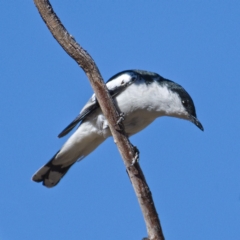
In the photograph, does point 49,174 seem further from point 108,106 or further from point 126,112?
point 108,106

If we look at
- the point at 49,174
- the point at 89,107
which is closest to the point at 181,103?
the point at 89,107

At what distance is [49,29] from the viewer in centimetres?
625

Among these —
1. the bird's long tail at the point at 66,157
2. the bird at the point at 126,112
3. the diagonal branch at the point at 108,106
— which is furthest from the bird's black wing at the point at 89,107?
the diagonal branch at the point at 108,106

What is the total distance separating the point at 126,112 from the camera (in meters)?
8.32

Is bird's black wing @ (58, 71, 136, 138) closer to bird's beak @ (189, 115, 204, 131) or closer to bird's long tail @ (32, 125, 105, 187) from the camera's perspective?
bird's long tail @ (32, 125, 105, 187)

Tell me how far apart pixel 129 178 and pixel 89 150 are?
8.30 feet

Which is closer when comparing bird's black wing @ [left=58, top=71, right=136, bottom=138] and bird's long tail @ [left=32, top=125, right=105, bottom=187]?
bird's black wing @ [left=58, top=71, right=136, bottom=138]

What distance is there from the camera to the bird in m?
8.38

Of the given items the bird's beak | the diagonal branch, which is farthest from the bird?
the diagonal branch

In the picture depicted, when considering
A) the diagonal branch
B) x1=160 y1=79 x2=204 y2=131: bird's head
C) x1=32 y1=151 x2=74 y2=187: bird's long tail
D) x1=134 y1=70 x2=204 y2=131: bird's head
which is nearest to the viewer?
the diagonal branch

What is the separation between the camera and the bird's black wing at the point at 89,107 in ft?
27.7

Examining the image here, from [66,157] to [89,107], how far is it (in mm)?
890

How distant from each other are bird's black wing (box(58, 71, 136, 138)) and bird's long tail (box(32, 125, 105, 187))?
175mm

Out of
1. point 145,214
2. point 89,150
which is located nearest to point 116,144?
point 145,214
